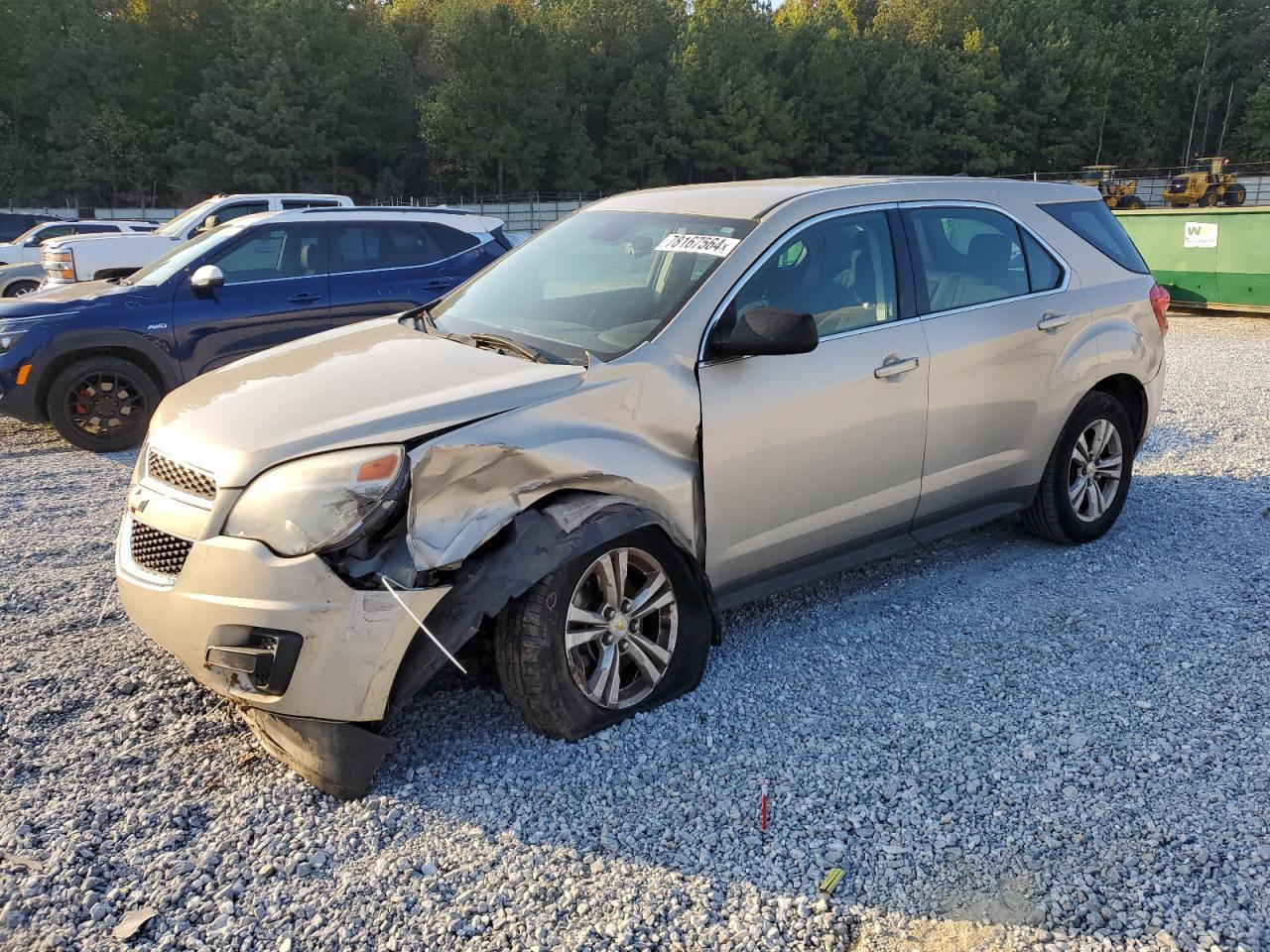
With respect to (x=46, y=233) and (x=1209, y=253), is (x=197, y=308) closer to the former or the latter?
(x=1209, y=253)

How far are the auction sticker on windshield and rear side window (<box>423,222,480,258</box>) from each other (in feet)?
18.6

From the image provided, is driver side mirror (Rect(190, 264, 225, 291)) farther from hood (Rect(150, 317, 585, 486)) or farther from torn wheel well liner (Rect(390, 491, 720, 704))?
torn wheel well liner (Rect(390, 491, 720, 704))

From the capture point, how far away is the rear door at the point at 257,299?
7887mm

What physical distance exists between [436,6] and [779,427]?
73617 millimetres

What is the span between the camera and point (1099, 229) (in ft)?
17.1

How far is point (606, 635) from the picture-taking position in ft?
10.9

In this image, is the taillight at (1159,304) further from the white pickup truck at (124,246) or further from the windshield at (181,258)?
the white pickup truck at (124,246)

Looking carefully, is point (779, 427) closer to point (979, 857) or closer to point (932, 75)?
point (979, 857)

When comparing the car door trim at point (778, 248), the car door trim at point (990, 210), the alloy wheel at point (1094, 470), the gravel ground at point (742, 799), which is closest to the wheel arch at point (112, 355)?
the gravel ground at point (742, 799)

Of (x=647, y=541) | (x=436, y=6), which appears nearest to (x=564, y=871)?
(x=647, y=541)

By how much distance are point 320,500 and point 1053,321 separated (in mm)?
3618

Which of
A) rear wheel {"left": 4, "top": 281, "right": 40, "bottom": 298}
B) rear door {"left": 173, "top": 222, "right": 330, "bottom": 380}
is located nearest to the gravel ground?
rear door {"left": 173, "top": 222, "right": 330, "bottom": 380}

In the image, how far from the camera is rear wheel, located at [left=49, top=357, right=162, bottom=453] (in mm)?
7520

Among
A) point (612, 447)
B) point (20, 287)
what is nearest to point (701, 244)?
point (612, 447)
